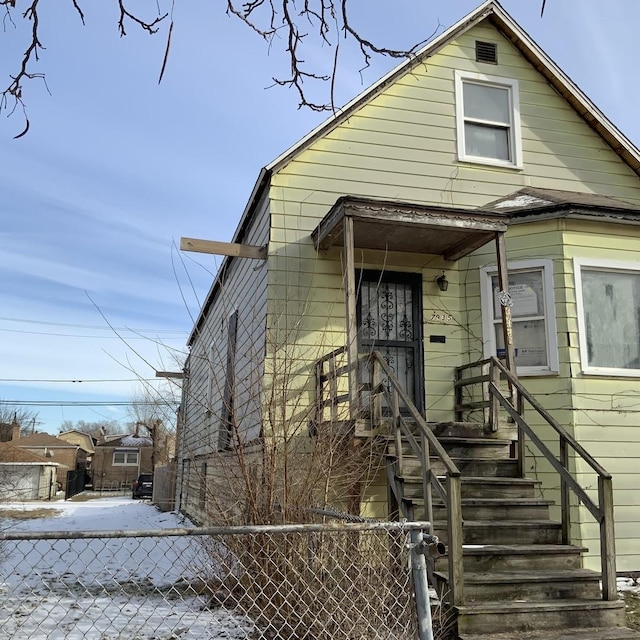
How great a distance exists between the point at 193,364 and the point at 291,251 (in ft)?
34.2

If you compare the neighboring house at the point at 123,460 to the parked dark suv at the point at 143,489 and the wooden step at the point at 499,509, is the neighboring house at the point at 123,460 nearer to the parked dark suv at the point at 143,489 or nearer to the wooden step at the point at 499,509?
the parked dark suv at the point at 143,489

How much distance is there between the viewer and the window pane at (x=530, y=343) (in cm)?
866

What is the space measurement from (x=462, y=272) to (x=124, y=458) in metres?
53.5

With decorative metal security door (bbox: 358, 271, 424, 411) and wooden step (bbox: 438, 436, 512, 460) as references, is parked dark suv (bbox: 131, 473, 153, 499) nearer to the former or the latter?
decorative metal security door (bbox: 358, 271, 424, 411)

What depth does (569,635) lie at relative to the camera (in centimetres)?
516

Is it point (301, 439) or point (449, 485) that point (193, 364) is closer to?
point (301, 439)

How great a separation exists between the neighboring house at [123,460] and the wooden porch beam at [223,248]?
47.2 meters

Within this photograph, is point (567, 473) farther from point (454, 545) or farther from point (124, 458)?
point (124, 458)

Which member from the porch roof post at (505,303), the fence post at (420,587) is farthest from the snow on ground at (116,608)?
the porch roof post at (505,303)

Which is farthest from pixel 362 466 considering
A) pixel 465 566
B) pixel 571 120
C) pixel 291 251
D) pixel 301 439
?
pixel 571 120

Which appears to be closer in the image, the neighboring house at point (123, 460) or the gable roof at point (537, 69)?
the gable roof at point (537, 69)

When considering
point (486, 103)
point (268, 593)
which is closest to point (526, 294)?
point (486, 103)

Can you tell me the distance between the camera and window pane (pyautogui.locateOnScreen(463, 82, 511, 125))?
10.4 meters

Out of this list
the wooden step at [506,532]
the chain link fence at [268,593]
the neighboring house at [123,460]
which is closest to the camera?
the chain link fence at [268,593]
